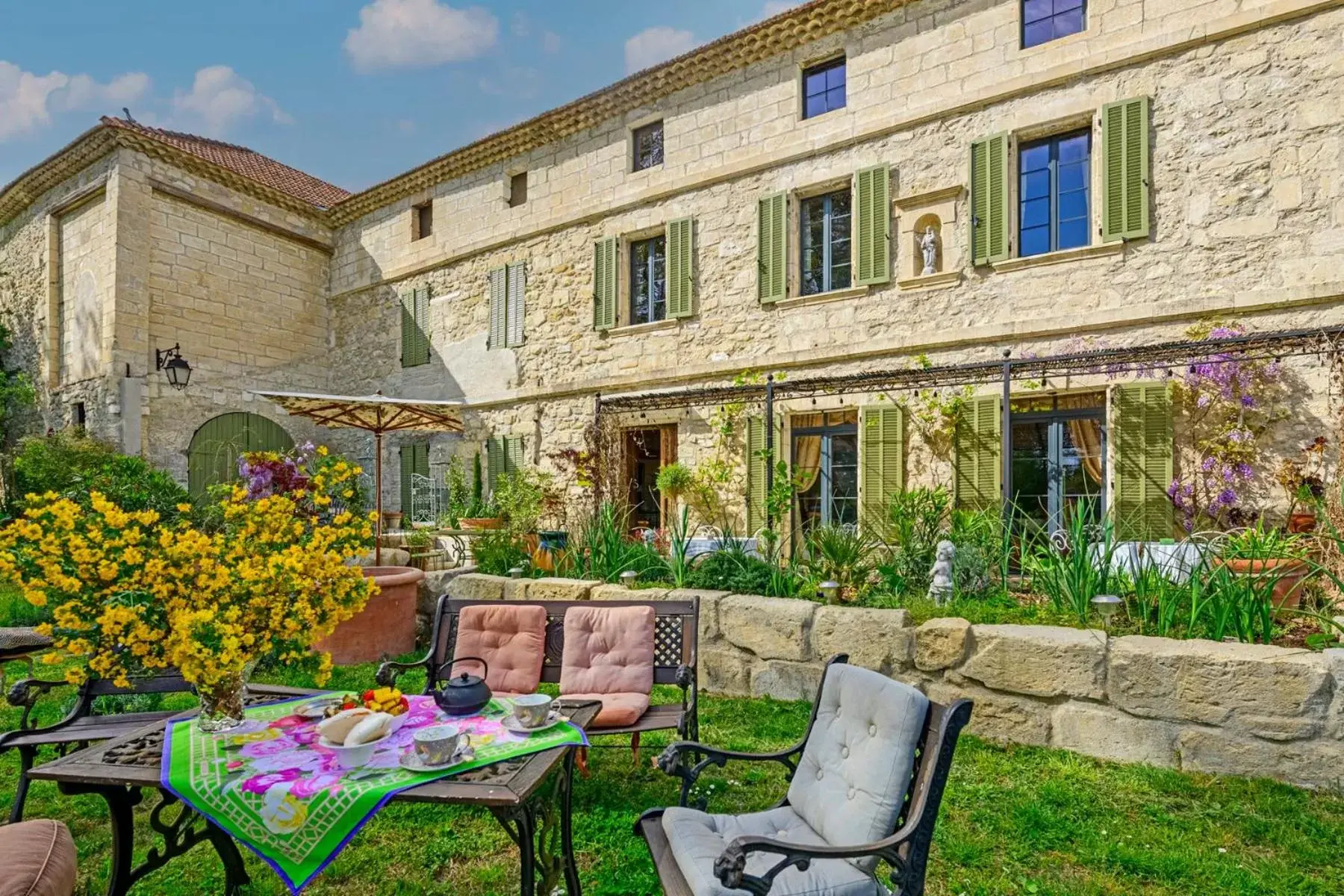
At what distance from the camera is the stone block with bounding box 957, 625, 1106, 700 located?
345 cm

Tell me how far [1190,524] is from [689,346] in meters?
5.68

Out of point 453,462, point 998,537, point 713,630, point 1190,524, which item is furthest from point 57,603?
point 453,462

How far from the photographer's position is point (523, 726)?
91.4 inches

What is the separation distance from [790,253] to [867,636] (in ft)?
18.2

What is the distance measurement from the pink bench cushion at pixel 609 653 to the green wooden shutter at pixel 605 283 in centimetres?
665

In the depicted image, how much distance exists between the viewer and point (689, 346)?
29.7 ft

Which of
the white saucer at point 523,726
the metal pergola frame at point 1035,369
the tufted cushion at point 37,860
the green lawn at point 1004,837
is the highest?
the metal pergola frame at point 1035,369

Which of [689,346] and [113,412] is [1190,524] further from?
[113,412]

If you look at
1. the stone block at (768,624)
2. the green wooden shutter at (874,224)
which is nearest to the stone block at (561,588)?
the stone block at (768,624)

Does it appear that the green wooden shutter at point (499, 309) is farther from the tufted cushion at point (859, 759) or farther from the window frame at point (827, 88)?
the tufted cushion at point (859, 759)

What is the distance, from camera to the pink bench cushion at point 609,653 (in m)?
3.47

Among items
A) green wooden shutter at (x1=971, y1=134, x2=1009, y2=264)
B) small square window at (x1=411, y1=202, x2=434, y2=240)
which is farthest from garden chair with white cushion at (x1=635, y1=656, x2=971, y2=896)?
small square window at (x1=411, y1=202, x2=434, y2=240)

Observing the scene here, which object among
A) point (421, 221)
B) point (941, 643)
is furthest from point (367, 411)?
point (941, 643)

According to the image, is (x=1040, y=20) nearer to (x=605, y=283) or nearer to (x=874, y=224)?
(x=874, y=224)
